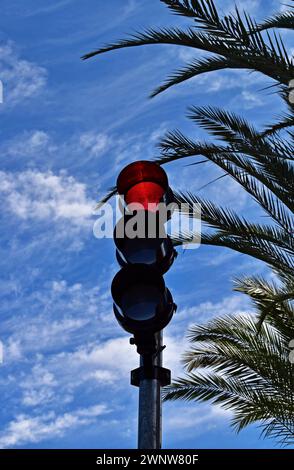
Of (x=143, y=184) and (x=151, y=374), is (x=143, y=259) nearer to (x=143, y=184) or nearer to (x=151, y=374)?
(x=143, y=184)

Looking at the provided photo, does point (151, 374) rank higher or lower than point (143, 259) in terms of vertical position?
lower

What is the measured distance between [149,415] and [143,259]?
2.45 ft

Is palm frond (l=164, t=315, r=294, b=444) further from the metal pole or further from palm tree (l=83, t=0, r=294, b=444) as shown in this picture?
the metal pole

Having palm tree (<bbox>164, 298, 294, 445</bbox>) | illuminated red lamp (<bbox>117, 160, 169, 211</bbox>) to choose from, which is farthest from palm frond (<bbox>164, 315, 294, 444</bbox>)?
illuminated red lamp (<bbox>117, 160, 169, 211</bbox>)

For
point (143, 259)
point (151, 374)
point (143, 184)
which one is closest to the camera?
point (151, 374)

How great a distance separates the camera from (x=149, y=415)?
3547 millimetres

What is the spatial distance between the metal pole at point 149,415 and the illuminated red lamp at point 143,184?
89 centimetres

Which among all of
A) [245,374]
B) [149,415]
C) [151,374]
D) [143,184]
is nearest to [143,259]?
[143,184]
